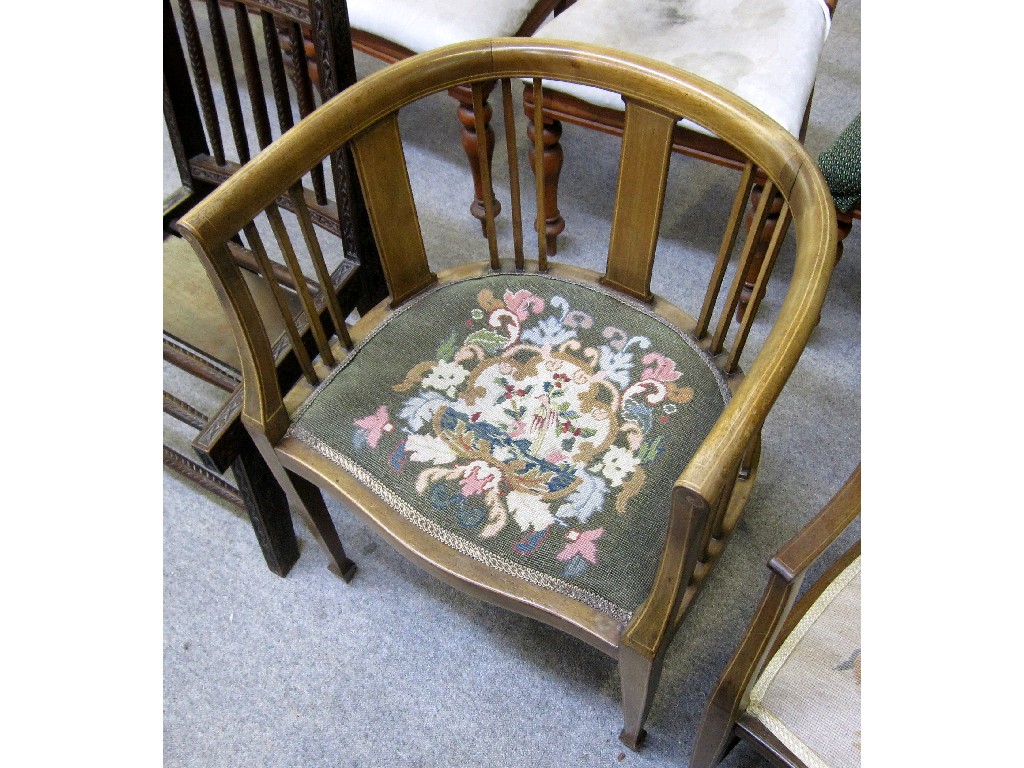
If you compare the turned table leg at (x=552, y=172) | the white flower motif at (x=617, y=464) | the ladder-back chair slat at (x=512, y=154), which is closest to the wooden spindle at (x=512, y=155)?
the ladder-back chair slat at (x=512, y=154)

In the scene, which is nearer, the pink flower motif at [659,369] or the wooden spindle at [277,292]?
the wooden spindle at [277,292]

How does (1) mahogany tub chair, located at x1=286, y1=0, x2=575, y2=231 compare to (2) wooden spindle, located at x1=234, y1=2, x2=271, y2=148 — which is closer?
(2) wooden spindle, located at x1=234, y1=2, x2=271, y2=148

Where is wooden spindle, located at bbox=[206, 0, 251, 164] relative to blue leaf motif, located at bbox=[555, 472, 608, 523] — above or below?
above

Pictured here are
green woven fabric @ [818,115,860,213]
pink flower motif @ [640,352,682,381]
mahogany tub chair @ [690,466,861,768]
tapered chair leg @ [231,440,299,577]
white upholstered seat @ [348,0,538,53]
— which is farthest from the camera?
white upholstered seat @ [348,0,538,53]

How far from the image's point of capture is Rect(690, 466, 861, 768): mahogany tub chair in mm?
802

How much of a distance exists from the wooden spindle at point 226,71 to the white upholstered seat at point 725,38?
20.3 inches

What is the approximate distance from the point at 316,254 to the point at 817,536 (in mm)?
632

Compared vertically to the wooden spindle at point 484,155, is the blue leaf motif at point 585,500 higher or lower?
lower

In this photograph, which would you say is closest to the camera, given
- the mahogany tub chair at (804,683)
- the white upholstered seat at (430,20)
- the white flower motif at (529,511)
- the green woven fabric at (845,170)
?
the mahogany tub chair at (804,683)

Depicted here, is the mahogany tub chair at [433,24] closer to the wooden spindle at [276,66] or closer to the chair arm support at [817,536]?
the wooden spindle at [276,66]

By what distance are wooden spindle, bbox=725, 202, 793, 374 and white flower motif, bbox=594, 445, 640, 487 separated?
0.60 ft

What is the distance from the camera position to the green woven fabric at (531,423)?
2.92 feet

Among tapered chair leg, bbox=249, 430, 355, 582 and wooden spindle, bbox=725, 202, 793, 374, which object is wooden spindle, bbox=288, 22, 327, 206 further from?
wooden spindle, bbox=725, 202, 793, 374

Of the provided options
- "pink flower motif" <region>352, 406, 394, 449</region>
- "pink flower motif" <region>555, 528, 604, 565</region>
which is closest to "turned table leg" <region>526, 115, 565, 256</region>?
"pink flower motif" <region>352, 406, 394, 449</region>
